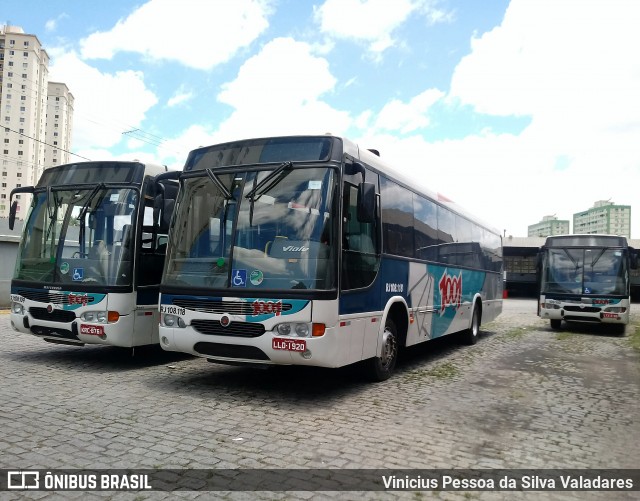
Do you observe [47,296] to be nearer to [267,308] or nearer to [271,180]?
[267,308]

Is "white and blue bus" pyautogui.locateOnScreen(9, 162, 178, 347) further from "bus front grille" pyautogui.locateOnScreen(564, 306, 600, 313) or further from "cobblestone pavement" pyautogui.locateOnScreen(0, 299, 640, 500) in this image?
"bus front grille" pyautogui.locateOnScreen(564, 306, 600, 313)

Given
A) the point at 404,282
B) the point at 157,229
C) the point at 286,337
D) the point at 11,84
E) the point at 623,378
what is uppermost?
the point at 11,84

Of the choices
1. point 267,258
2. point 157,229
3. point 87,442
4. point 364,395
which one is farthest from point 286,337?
point 157,229

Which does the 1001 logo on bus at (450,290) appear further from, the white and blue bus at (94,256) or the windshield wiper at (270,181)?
the white and blue bus at (94,256)

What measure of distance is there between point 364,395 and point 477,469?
2780 mm

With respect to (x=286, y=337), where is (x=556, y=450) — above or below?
below

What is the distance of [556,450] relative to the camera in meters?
5.33

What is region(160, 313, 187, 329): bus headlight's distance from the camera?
7165 mm

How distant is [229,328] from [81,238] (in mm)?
3348

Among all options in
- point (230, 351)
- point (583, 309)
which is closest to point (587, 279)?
point (583, 309)

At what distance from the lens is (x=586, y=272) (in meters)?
17.5

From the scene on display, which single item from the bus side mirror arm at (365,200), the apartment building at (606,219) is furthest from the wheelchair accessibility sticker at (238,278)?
the apartment building at (606,219)

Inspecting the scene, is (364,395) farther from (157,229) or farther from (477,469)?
(157,229)

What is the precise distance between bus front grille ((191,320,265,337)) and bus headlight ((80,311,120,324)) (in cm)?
190
